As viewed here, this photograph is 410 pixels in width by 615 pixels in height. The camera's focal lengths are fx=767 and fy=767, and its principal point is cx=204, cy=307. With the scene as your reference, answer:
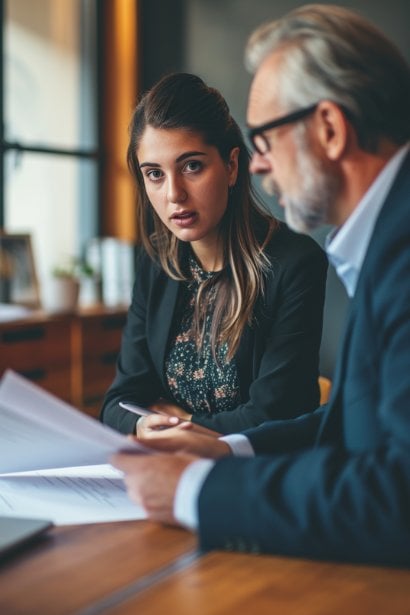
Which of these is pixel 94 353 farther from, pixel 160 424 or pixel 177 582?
pixel 177 582

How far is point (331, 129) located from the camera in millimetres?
1039

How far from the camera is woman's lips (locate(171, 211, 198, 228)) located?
170 centimetres

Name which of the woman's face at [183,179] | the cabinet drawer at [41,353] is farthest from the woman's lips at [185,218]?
the cabinet drawer at [41,353]

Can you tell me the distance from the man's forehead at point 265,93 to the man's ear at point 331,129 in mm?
68

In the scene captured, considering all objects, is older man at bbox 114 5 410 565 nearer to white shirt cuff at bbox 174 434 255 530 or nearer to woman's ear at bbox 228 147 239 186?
white shirt cuff at bbox 174 434 255 530

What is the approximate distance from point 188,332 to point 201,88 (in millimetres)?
569

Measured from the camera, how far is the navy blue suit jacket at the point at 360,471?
0.88m

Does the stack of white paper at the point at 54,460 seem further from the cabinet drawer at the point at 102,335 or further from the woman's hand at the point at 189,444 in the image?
the cabinet drawer at the point at 102,335

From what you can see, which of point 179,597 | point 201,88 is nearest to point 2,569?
point 179,597

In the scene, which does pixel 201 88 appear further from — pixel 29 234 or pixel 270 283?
pixel 29 234

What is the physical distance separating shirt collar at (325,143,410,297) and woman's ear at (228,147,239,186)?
0.74m

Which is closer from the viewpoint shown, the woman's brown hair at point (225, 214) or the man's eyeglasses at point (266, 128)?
the man's eyeglasses at point (266, 128)

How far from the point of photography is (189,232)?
1717mm

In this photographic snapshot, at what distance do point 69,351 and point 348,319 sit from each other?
10.1ft
